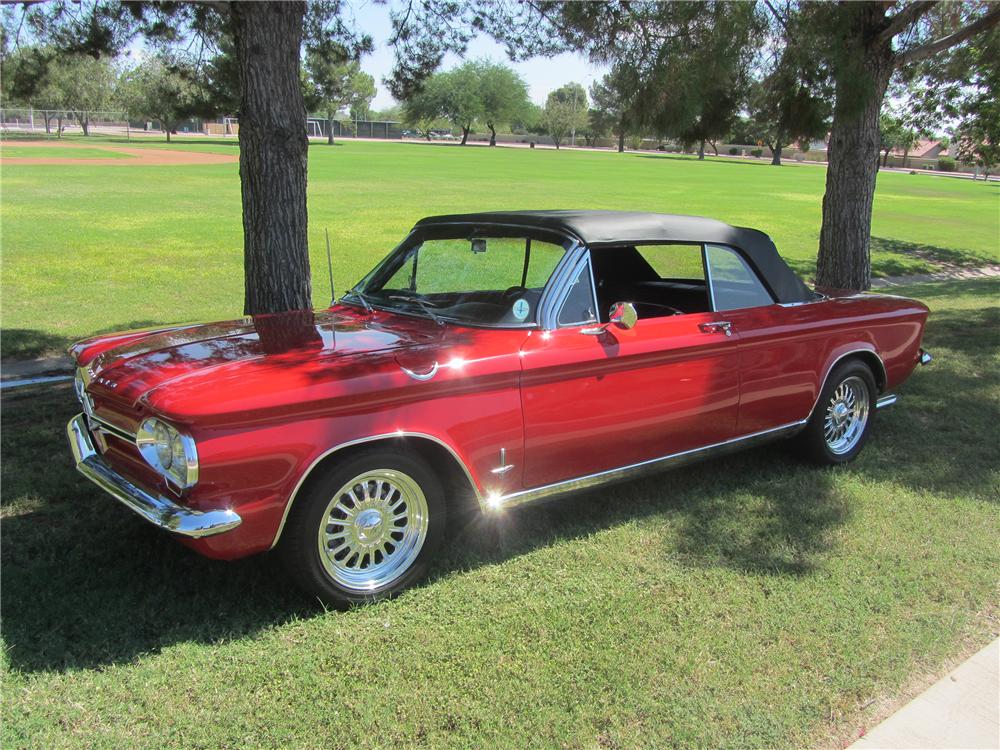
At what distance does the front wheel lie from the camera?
124 inches

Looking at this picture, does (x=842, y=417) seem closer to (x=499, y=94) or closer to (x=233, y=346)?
(x=233, y=346)

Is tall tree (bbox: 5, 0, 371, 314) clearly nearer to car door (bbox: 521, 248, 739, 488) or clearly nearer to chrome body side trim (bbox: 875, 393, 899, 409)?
car door (bbox: 521, 248, 739, 488)

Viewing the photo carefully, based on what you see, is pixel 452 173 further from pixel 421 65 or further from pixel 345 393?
pixel 345 393


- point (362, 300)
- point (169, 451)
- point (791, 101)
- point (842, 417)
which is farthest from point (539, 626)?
point (791, 101)

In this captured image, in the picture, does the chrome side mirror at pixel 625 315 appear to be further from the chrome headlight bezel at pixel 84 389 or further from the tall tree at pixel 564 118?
the tall tree at pixel 564 118

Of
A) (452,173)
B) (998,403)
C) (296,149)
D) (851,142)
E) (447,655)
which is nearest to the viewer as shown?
(447,655)

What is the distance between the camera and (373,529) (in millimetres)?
3365

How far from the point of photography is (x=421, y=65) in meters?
8.95

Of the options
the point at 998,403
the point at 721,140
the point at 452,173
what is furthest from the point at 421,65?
the point at 452,173

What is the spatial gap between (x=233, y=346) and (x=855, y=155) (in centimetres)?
757

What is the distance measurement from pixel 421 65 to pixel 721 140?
11.5 feet

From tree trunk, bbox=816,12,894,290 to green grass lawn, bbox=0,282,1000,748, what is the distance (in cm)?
450

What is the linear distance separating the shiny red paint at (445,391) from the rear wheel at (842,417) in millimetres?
140

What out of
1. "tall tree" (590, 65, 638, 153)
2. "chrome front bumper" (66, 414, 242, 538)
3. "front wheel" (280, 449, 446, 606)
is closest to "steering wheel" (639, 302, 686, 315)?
"front wheel" (280, 449, 446, 606)
